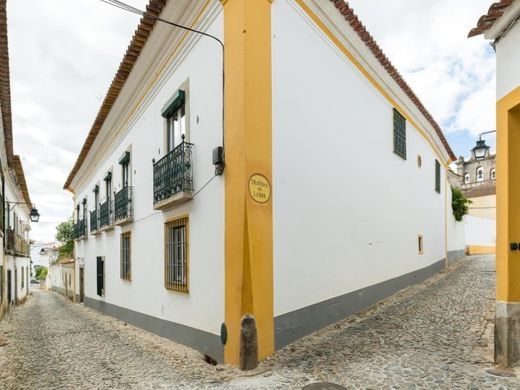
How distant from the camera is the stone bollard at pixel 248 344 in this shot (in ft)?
14.0

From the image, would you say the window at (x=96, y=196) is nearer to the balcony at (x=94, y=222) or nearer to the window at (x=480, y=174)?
the balcony at (x=94, y=222)

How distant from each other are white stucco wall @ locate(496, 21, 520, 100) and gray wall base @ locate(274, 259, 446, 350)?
12.4ft

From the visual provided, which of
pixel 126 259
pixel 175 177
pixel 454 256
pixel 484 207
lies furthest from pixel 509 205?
pixel 484 207

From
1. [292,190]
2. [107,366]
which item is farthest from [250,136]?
[107,366]

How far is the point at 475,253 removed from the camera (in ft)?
73.5

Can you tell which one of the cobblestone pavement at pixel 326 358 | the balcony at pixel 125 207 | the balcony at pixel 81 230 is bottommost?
the cobblestone pavement at pixel 326 358

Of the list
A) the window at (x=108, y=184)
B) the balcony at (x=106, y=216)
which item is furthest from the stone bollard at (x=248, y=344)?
the window at (x=108, y=184)

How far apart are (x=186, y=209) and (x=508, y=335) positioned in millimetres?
4455

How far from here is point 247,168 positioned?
4465 millimetres

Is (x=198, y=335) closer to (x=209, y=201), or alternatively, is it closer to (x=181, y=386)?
(x=181, y=386)

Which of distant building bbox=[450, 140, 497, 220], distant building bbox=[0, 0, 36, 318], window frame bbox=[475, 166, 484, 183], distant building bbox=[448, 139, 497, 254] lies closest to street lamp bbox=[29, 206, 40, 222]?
distant building bbox=[0, 0, 36, 318]

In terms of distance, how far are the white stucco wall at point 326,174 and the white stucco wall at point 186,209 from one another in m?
0.84

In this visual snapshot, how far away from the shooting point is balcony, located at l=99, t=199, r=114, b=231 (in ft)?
33.5

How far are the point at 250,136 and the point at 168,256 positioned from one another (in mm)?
3030
